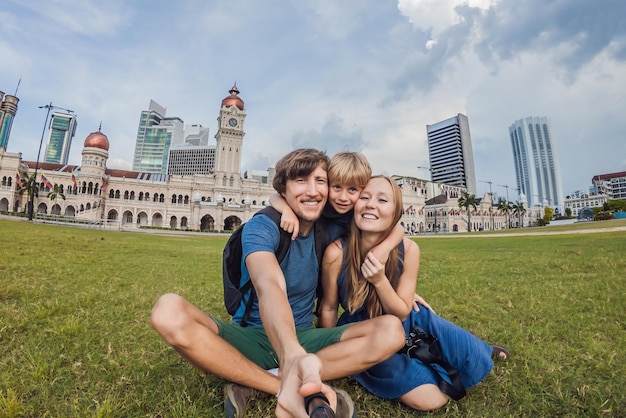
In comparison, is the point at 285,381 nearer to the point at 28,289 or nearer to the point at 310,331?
the point at 310,331

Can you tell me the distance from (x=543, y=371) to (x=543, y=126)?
196945mm

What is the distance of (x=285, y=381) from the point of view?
62.7 inches

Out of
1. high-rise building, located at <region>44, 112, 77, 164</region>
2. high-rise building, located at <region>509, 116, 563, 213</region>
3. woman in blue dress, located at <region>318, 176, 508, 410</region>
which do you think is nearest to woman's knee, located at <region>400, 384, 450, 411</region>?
woman in blue dress, located at <region>318, 176, 508, 410</region>

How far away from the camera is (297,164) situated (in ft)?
8.50

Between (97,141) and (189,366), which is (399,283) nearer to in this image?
(189,366)

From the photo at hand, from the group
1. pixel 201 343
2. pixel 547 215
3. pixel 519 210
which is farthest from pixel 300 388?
pixel 547 215

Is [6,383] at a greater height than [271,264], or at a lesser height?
lesser

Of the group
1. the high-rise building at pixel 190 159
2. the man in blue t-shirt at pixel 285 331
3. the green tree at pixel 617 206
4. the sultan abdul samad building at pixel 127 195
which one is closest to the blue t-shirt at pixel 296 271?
the man in blue t-shirt at pixel 285 331

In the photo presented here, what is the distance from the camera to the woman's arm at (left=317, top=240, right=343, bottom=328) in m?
2.67

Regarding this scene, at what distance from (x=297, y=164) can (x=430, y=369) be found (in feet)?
6.20

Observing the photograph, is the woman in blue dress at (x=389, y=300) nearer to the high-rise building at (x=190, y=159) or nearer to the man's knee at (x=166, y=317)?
the man's knee at (x=166, y=317)

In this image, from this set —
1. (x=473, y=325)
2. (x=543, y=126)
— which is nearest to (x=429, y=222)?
(x=473, y=325)

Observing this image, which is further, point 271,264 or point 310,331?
point 310,331

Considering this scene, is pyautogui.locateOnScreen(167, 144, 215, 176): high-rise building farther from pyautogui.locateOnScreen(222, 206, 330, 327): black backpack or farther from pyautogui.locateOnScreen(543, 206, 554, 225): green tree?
pyautogui.locateOnScreen(222, 206, 330, 327): black backpack
